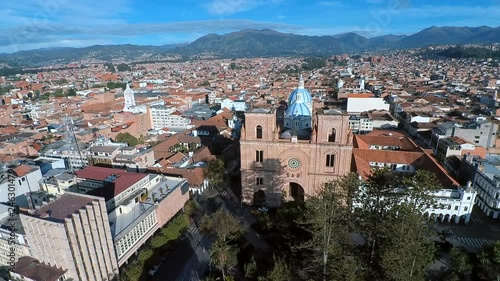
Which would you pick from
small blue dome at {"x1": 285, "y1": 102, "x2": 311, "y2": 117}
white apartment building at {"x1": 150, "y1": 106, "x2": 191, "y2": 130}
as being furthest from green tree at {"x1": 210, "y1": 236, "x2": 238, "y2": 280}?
white apartment building at {"x1": 150, "y1": 106, "x2": 191, "y2": 130}

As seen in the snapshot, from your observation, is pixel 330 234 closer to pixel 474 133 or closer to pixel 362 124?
pixel 474 133

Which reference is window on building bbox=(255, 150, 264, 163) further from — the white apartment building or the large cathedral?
the white apartment building

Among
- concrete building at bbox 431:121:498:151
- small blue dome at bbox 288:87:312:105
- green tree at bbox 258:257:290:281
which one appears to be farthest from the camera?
concrete building at bbox 431:121:498:151

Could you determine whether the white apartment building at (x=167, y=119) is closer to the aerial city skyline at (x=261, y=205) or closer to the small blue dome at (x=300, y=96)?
the aerial city skyline at (x=261, y=205)

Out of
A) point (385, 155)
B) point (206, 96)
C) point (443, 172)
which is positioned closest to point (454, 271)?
point (443, 172)

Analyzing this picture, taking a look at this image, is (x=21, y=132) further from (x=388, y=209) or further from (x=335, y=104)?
(x=335, y=104)

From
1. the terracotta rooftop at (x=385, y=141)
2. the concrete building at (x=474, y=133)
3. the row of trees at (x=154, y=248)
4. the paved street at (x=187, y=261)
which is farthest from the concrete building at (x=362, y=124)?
the row of trees at (x=154, y=248)

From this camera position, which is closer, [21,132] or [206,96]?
[21,132]

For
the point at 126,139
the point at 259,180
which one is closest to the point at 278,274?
the point at 259,180
